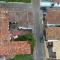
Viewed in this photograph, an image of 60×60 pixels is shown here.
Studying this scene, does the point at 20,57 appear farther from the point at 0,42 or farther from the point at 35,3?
the point at 35,3

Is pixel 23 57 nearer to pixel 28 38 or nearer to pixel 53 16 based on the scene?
pixel 28 38

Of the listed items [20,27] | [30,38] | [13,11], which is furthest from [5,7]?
[30,38]

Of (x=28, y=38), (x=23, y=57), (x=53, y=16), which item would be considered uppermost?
(x=53, y=16)

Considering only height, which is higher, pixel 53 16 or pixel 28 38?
pixel 53 16

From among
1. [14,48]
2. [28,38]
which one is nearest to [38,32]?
[28,38]

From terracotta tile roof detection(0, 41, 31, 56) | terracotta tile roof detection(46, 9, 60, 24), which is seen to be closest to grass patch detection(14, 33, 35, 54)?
terracotta tile roof detection(0, 41, 31, 56)
